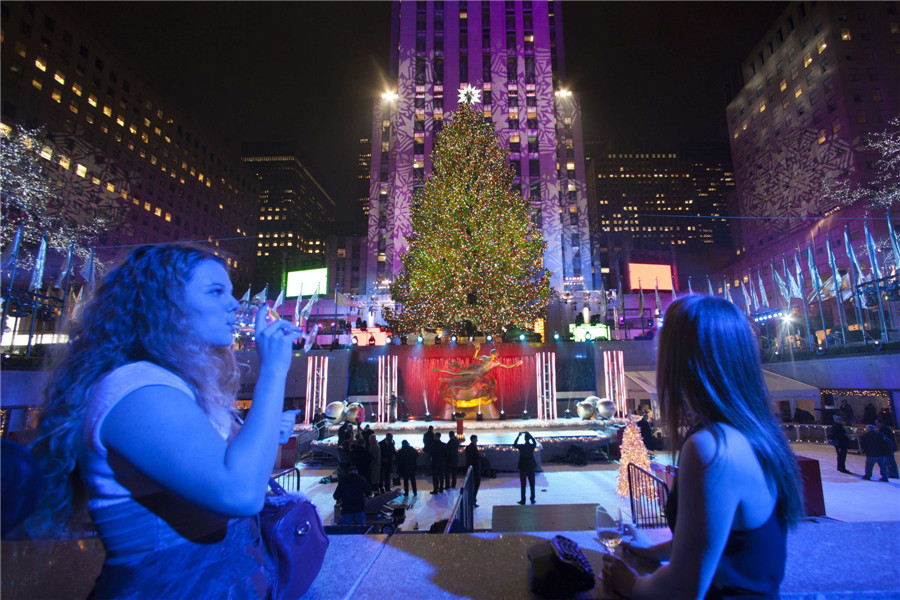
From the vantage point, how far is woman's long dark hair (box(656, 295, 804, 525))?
138 centimetres

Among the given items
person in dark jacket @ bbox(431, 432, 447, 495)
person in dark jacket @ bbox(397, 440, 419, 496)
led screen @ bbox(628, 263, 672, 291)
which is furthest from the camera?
led screen @ bbox(628, 263, 672, 291)

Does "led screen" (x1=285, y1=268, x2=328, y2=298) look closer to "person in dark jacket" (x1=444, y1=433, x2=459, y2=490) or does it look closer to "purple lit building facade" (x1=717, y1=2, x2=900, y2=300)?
"person in dark jacket" (x1=444, y1=433, x2=459, y2=490)

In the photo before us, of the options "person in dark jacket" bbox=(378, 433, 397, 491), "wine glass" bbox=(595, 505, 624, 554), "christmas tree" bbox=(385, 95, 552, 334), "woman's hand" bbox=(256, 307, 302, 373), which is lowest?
"person in dark jacket" bbox=(378, 433, 397, 491)

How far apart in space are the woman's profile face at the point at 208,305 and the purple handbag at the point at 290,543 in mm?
595

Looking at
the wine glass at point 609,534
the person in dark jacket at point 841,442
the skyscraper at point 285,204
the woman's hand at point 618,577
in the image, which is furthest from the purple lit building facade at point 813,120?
the skyscraper at point 285,204

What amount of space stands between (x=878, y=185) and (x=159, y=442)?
185 feet

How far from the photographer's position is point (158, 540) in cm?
109

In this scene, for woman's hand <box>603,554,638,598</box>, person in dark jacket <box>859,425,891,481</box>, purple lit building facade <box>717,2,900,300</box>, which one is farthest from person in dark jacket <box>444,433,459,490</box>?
purple lit building facade <box>717,2,900,300</box>

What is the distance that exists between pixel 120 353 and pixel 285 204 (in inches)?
6087

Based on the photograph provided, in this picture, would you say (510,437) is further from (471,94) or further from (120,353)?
(471,94)

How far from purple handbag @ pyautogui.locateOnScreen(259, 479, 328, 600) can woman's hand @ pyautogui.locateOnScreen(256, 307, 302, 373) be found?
0.56m

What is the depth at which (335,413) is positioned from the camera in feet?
52.6

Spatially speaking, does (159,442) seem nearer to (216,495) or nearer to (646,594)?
(216,495)

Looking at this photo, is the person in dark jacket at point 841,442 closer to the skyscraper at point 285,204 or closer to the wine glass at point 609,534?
the wine glass at point 609,534
